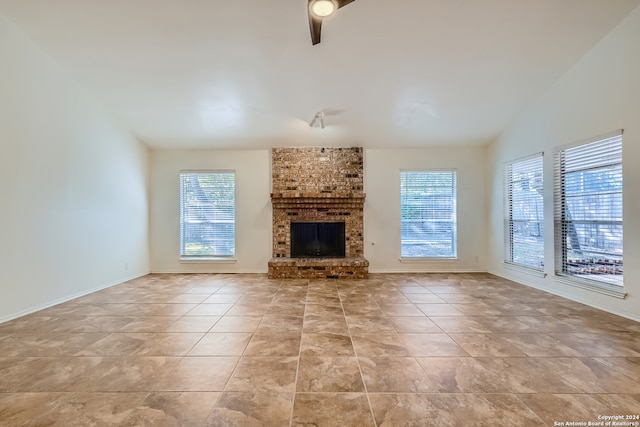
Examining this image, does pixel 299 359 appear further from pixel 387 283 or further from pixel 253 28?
pixel 253 28

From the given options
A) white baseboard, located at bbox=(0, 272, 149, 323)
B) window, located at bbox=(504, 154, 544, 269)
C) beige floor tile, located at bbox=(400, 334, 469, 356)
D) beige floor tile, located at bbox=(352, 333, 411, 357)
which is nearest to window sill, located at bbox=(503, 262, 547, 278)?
window, located at bbox=(504, 154, 544, 269)

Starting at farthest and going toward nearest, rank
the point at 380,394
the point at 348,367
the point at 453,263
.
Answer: the point at 453,263 → the point at 348,367 → the point at 380,394

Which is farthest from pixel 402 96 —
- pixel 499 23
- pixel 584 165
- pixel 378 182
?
pixel 584 165

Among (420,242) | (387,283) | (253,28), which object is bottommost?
(387,283)

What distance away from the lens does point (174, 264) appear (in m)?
5.61

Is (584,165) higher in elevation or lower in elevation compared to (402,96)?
lower

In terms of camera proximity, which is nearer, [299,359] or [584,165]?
[299,359]

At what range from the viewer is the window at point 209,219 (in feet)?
18.5

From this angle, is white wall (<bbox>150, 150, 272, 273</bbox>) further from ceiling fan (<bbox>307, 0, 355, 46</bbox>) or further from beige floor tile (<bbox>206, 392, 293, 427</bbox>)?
beige floor tile (<bbox>206, 392, 293, 427</bbox>)

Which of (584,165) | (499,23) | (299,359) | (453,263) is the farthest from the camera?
(453,263)

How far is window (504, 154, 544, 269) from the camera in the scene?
436 cm

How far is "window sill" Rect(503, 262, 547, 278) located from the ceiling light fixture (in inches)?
186

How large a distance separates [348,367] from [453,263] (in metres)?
4.46

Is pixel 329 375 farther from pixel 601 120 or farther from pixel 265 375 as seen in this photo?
pixel 601 120
